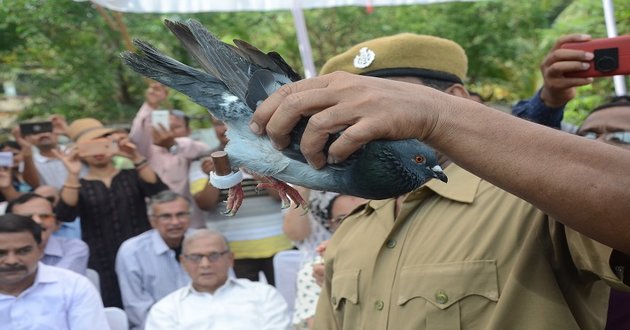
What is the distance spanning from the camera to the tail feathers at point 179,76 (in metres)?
1.34

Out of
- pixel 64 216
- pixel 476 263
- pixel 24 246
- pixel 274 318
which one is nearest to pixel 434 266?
pixel 476 263

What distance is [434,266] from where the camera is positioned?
5.22ft

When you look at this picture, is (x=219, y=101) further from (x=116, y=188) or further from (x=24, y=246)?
(x=116, y=188)

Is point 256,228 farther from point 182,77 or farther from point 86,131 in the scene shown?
point 182,77

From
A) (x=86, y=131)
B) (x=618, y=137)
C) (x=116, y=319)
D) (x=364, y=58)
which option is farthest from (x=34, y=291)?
(x=618, y=137)

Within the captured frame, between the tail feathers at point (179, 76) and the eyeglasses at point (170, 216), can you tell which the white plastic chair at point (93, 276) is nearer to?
the eyeglasses at point (170, 216)

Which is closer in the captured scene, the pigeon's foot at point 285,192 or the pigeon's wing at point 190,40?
the pigeon's wing at point 190,40

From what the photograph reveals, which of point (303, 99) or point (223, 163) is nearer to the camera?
point (303, 99)

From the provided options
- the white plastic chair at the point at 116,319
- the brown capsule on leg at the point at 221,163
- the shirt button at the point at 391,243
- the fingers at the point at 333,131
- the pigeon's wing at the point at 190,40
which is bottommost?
the white plastic chair at the point at 116,319

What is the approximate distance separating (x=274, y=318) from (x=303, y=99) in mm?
3448

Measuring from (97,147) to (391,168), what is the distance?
4309 millimetres

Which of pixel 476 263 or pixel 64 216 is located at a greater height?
pixel 476 263

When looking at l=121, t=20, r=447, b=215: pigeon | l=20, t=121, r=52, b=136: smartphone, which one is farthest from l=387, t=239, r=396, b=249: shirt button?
l=20, t=121, r=52, b=136: smartphone

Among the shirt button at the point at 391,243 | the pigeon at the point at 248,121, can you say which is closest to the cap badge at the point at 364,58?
the shirt button at the point at 391,243
